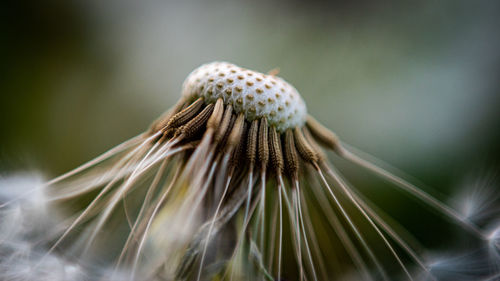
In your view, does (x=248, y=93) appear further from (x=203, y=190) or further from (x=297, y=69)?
(x=297, y=69)

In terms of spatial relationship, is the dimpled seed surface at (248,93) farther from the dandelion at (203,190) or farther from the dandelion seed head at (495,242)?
the dandelion seed head at (495,242)

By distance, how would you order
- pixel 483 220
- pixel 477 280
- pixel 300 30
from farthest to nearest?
pixel 300 30 → pixel 483 220 → pixel 477 280

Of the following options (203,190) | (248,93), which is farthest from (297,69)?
(203,190)

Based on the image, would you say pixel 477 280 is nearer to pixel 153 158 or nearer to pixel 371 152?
pixel 153 158

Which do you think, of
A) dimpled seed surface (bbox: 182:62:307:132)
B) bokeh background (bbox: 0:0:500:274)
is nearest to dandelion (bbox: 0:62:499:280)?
dimpled seed surface (bbox: 182:62:307:132)

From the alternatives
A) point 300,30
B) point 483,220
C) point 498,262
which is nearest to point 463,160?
point 483,220

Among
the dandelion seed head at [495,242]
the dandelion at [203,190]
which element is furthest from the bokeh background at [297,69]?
the dandelion at [203,190]
